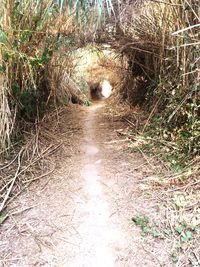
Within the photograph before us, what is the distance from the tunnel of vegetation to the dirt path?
1.87ft

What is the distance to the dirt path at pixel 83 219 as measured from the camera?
1990mm

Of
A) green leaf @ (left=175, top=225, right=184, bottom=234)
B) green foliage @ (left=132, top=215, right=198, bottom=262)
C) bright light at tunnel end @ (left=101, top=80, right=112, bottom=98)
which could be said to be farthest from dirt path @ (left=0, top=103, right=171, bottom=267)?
bright light at tunnel end @ (left=101, top=80, right=112, bottom=98)

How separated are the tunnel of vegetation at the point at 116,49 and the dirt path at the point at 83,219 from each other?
0.57 meters

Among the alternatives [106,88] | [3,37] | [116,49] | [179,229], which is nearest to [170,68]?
[116,49]

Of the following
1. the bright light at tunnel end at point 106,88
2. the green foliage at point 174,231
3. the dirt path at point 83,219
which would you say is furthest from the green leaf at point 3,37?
the bright light at tunnel end at point 106,88

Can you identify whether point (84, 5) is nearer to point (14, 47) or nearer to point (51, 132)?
point (14, 47)

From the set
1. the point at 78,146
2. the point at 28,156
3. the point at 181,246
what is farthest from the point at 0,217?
the point at 78,146

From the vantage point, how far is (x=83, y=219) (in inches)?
92.0

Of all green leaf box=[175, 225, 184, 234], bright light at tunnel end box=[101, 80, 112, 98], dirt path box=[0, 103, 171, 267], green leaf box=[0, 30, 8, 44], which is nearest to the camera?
dirt path box=[0, 103, 171, 267]

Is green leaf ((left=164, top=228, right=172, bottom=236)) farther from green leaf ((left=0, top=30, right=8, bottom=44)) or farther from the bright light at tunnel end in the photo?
the bright light at tunnel end

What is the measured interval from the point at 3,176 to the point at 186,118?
6.01 ft

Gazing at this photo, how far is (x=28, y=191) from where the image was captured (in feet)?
8.96

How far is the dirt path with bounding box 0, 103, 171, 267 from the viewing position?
199cm

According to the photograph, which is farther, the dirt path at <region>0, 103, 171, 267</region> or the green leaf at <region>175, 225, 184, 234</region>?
the green leaf at <region>175, 225, 184, 234</region>
